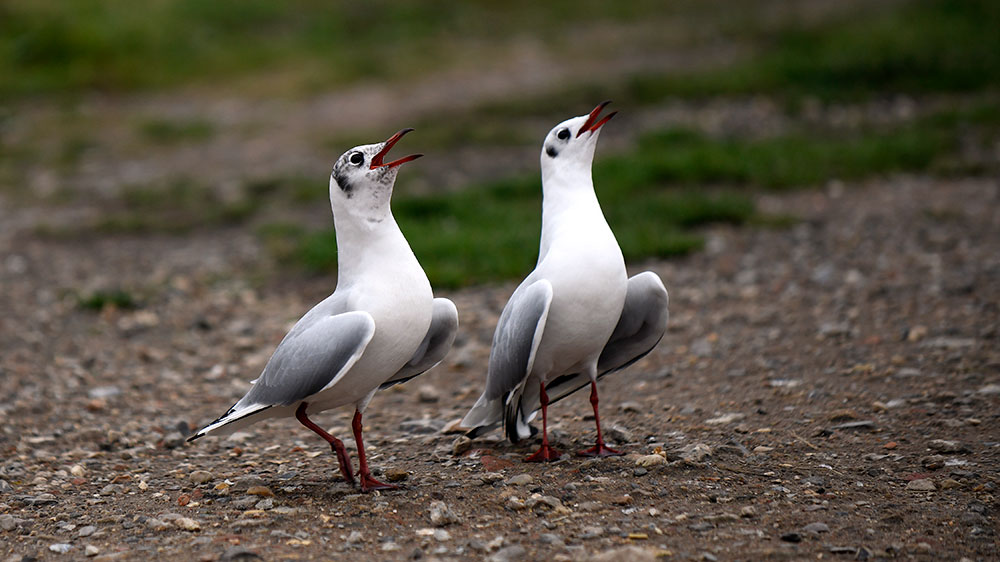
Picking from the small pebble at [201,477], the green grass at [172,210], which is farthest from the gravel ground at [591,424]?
the green grass at [172,210]

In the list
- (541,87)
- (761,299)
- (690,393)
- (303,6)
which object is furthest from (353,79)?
(690,393)

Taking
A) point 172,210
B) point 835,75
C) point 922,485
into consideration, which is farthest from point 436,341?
point 835,75

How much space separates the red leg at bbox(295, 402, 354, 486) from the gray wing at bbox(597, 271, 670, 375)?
127 centimetres

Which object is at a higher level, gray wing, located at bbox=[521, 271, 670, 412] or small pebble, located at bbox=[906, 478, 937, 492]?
gray wing, located at bbox=[521, 271, 670, 412]

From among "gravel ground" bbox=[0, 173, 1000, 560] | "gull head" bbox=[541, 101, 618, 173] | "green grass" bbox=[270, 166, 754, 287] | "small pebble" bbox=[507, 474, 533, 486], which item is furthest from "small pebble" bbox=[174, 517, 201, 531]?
"green grass" bbox=[270, 166, 754, 287]

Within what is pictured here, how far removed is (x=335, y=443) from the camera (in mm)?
4434

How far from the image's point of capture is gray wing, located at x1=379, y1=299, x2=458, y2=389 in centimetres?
467

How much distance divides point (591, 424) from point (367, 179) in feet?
5.80

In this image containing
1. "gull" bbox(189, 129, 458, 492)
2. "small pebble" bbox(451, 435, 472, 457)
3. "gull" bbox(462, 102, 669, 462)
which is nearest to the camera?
"gull" bbox(189, 129, 458, 492)

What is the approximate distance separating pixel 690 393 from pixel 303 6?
15629mm

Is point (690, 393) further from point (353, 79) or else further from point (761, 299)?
point (353, 79)

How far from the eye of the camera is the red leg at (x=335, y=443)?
442 centimetres

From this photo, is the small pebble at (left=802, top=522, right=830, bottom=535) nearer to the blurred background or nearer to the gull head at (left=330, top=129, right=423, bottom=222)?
the gull head at (left=330, top=129, right=423, bottom=222)

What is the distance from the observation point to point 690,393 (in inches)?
228
